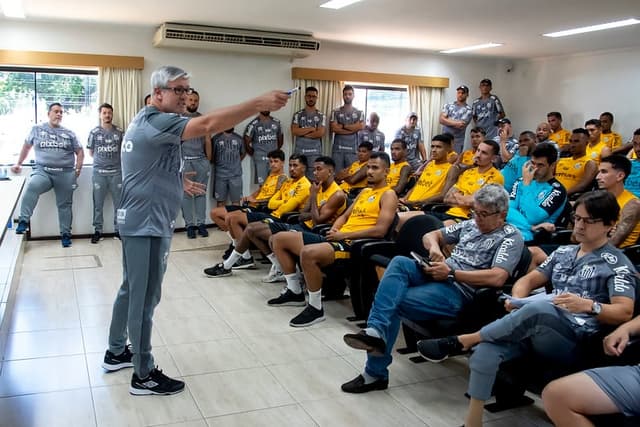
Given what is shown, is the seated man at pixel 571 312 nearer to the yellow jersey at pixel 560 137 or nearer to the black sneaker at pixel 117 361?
the black sneaker at pixel 117 361

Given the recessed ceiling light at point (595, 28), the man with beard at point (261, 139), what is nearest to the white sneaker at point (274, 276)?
the man with beard at point (261, 139)

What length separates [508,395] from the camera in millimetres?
2945

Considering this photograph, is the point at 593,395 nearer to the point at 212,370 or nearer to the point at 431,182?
the point at 212,370

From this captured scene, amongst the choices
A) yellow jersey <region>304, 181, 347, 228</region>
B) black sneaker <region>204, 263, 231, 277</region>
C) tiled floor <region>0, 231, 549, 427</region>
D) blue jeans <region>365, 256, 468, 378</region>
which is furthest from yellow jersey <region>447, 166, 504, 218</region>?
black sneaker <region>204, 263, 231, 277</region>

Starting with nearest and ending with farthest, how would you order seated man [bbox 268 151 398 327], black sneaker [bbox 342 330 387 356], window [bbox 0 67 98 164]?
black sneaker [bbox 342 330 387 356]
seated man [bbox 268 151 398 327]
window [bbox 0 67 98 164]

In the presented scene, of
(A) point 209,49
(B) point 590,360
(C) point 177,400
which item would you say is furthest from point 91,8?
(B) point 590,360

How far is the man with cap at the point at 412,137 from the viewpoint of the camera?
339 inches

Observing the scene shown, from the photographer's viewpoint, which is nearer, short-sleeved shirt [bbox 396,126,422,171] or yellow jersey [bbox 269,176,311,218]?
yellow jersey [bbox 269,176,311,218]

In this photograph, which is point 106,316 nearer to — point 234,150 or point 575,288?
point 575,288

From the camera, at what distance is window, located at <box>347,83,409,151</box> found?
911 centimetres

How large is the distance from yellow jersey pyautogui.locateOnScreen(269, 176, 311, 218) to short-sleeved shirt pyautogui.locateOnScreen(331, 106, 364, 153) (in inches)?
114

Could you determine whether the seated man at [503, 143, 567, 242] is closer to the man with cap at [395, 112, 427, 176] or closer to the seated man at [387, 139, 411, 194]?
the seated man at [387, 139, 411, 194]

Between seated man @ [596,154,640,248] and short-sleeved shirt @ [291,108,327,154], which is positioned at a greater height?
short-sleeved shirt @ [291,108,327,154]

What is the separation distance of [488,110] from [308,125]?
9.64ft
